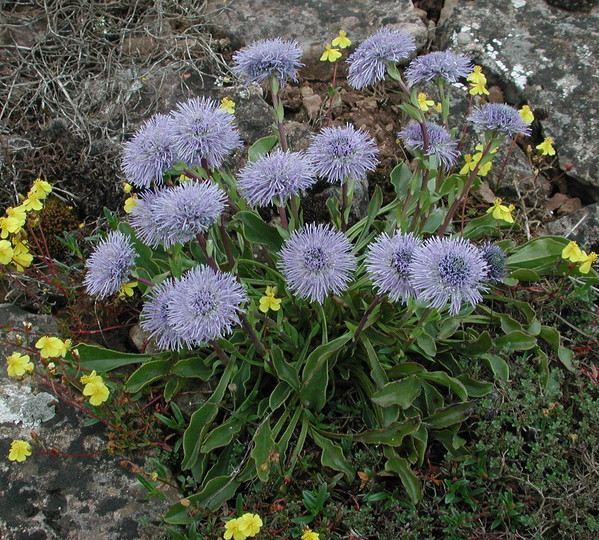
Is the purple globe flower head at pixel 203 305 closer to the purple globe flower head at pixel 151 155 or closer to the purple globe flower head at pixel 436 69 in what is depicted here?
the purple globe flower head at pixel 151 155

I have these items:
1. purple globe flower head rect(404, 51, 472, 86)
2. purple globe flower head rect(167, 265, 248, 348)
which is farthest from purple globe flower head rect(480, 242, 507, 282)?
purple globe flower head rect(167, 265, 248, 348)

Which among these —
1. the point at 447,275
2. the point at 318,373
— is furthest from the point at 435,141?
the point at 318,373

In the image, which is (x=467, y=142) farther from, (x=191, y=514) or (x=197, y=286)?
(x=191, y=514)

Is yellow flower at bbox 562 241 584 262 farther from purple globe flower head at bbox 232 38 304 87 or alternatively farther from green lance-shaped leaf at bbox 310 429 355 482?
purple globe flower head at bbox 232 38 304 87

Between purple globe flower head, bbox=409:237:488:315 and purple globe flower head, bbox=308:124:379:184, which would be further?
purple globe flower head, bbox=308:124:379:184

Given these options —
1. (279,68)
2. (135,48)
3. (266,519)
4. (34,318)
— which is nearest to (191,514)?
(266,519)

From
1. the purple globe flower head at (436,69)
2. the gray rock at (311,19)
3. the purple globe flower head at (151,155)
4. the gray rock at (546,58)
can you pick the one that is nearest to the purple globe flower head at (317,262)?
the purple globe flower head at (151,155)

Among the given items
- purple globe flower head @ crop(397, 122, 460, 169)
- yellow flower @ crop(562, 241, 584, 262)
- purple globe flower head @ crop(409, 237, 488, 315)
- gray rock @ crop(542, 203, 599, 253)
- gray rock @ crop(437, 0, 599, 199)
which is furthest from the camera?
gray rock @ crop(437, 0, 599, 199)
